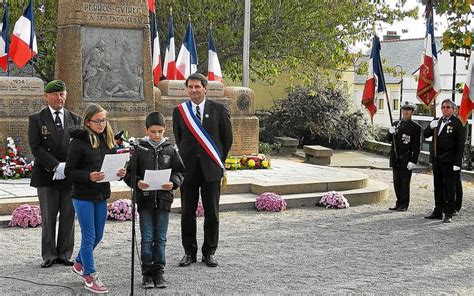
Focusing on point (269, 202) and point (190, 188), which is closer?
point (190, 188)

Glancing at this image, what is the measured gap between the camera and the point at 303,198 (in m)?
11.5

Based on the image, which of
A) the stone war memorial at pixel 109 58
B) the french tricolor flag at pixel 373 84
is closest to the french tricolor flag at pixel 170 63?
the stone war memorial at pixel 109 58


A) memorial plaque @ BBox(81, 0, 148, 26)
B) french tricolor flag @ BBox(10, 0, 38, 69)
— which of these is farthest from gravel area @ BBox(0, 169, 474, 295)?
french tricolor flag @ BBox(10, 0, 38, 69)

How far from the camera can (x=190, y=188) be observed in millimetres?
7148

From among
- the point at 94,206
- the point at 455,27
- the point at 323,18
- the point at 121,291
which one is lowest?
A: the point at 121,291

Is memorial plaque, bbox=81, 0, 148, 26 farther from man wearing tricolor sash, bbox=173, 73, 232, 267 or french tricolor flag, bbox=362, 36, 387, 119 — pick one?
man wearing tricolor sash, bbox=173, 73, 232, 267

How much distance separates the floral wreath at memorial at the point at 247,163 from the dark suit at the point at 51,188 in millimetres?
7204

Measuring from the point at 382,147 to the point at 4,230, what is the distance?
18796mm

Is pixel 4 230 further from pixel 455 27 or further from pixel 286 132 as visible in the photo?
pixel 286 132

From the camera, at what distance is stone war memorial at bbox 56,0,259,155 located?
13258 millimetres

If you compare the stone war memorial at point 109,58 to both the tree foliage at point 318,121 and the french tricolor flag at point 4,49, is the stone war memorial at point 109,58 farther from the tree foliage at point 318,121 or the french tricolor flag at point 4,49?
the tree foliage at point 318,121

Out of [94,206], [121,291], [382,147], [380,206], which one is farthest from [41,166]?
[382,147]

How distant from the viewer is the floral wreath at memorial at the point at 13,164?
11.9 meters

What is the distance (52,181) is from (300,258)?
2857 millimetres
